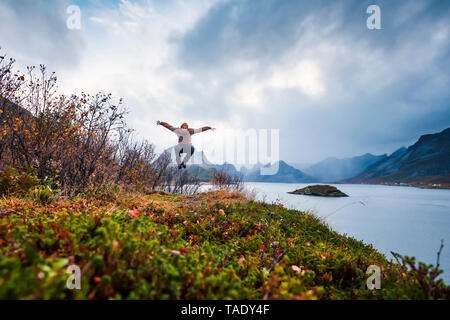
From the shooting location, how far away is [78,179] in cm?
783

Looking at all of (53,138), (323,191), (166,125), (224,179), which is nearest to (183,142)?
(166,125)

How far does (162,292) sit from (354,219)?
1289 centimetres

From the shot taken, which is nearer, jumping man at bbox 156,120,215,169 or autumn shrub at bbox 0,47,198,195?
autumn shrub at bbox 0,47,198,195

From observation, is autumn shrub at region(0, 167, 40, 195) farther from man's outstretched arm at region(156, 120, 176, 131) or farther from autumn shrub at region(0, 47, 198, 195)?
man's outstretched arm at region(156, 120, 176, 131)

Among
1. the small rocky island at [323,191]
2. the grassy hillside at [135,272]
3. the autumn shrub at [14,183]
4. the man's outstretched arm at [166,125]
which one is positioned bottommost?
the small rocky island at [323,191]

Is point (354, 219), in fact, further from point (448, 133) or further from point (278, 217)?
point (448, 133)

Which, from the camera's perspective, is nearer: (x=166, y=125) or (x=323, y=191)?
(x=166, y=125)

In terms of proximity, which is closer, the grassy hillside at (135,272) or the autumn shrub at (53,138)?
the grassy hillside at (135,272)

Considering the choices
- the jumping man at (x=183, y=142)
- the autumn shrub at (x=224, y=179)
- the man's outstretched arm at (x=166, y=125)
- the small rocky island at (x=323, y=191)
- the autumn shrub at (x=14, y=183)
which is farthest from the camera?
the small rocky island at (x=323, y=191)

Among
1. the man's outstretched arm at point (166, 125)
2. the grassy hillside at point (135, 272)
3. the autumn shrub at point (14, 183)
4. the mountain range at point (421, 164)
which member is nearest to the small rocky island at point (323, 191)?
the man's outstretched arm at point (166, 125)

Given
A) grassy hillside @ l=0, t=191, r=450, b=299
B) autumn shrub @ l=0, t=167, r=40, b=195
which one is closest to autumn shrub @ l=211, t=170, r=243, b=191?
autumn shrub @ l=0, t=167, r=40, b=195

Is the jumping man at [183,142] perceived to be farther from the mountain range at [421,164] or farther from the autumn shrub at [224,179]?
the mountain range at [421,164]

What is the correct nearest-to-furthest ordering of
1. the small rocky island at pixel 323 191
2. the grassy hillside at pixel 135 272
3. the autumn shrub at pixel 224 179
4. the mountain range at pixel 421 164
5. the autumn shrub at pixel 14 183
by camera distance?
the grassy hillside at pixel 135 272, the autumn shrub at pixel 14 183, the autumn shrub at pixel 224 179, the small rocky island at pixel 323 191, the mountain range at pixel 421 164

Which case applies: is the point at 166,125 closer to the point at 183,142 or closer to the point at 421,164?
the point at 183,142
